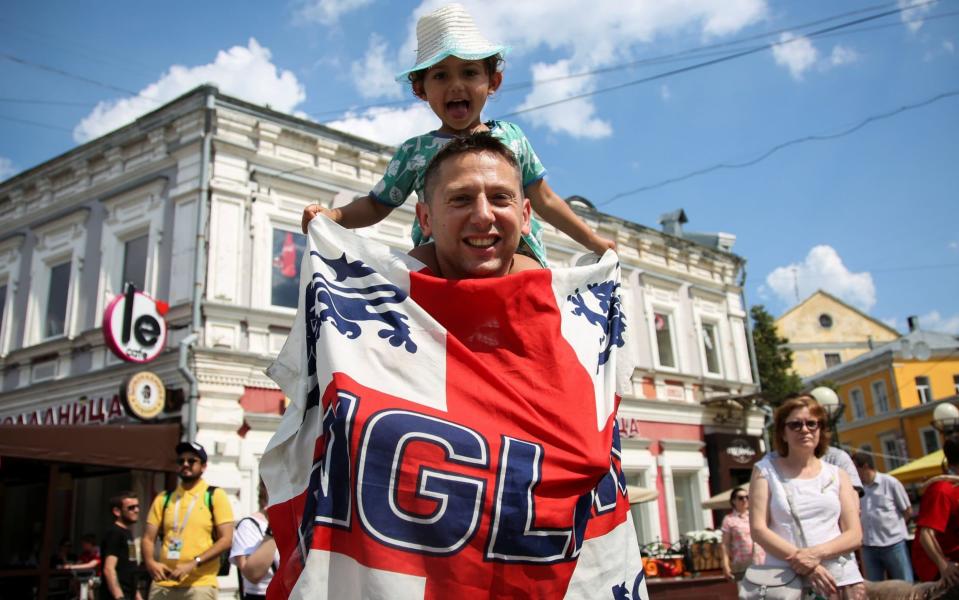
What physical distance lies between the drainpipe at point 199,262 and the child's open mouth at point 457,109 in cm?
1086

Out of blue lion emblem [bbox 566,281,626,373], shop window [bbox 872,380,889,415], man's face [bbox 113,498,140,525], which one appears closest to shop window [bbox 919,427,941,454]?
→ shop window [bbox 872,380,889,415]

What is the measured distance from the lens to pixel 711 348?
23.2m

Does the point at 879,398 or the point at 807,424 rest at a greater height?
the point at 879,398

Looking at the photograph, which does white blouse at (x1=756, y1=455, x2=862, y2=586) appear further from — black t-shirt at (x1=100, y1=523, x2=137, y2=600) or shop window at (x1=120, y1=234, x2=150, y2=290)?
shop window at (x1=120, y1=234, x2=150, y2=290)

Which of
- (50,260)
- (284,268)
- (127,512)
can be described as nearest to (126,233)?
(50,260)

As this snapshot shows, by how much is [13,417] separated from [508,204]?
1606cm

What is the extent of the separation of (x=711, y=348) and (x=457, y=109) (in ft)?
71.6

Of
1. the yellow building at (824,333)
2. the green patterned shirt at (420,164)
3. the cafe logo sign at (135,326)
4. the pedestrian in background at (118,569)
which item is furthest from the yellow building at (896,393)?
the green patterned shirt at (420,164)

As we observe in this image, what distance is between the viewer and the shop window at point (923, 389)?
40562 mm

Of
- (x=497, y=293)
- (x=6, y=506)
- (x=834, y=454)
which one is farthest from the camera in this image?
(x=6, y=506)

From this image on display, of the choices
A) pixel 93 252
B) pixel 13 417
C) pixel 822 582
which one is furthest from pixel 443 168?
pixel 13 417

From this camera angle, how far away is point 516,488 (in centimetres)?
186

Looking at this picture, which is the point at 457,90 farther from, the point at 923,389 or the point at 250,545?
the point at 923,389

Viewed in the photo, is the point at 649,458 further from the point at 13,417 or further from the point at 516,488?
the point at 516,488
